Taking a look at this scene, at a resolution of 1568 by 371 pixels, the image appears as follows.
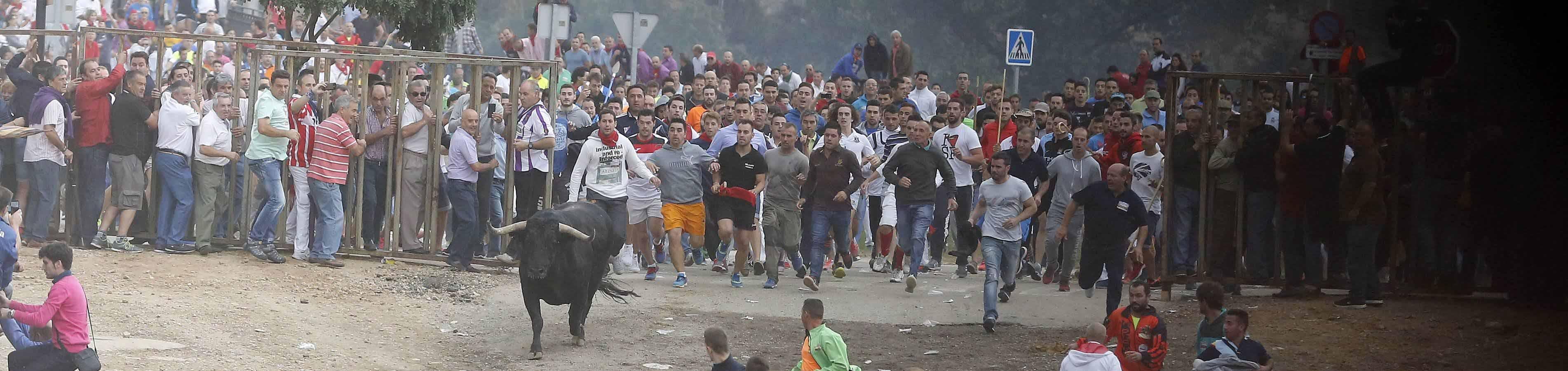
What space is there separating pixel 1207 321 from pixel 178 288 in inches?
288

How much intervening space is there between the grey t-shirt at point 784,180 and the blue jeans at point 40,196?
5.99 meters

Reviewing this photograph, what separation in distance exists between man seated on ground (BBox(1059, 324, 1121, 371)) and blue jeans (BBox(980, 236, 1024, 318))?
3.50 metres

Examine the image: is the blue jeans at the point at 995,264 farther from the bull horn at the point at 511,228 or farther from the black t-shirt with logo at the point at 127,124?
the black t-shirt with logo at the point at 127,124

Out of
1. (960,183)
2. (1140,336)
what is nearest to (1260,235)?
(960,183)

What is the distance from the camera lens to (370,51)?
13328 mm

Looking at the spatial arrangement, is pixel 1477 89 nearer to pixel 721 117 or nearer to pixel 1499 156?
pixel 1499 156

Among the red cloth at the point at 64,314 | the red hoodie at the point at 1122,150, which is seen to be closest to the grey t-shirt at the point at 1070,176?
the red hoodie at the point at 1122,150

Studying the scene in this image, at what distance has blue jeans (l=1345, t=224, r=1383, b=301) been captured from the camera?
11836 mm

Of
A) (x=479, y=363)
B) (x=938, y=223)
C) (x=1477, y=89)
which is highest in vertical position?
(x=1477, y=89)

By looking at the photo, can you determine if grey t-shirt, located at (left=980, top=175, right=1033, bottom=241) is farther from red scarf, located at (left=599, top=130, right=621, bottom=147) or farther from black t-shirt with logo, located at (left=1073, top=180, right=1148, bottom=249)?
red scarf, located at (left=599, top=130, right=621, bottom=147)

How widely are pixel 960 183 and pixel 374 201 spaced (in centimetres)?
534

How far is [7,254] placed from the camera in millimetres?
8336

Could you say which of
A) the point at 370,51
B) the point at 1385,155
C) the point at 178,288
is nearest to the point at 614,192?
the point at 370,51

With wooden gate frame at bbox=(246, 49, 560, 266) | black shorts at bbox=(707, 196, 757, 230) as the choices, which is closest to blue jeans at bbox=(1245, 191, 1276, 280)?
black shorts at bbox=(707, 196, 757, 230)
